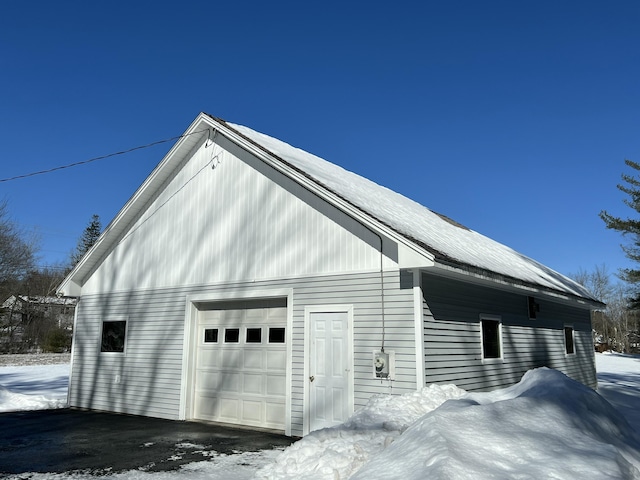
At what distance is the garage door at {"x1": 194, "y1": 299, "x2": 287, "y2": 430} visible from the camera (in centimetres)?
969

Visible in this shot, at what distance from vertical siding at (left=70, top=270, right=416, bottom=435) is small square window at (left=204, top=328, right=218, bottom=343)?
1.81 feet

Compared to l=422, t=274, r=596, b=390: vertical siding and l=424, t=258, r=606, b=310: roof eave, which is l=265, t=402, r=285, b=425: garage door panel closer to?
l=422, t=274, r=596, b=390: vertical siding

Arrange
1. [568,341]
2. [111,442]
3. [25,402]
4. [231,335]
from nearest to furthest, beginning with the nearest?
[111,442] → [231,335] → [25,402] → [568,341]

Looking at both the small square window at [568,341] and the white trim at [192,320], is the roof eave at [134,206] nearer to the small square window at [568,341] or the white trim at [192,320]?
the white trim at [192,320]

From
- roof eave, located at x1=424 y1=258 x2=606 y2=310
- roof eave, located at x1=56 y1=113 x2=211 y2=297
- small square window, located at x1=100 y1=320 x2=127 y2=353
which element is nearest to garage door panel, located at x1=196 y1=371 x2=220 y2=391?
small square window, located at x1=100 y1=320 x2=127 y2=353

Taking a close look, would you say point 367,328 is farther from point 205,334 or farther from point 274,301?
point 205,334

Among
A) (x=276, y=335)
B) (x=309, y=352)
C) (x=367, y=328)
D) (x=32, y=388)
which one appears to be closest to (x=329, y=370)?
(x=309, y=352)

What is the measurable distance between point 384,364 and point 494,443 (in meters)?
4.29

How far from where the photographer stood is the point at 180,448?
7.80m

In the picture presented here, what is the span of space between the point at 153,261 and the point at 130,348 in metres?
2.23

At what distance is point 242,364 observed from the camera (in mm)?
10258

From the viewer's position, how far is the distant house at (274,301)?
27.3 feet

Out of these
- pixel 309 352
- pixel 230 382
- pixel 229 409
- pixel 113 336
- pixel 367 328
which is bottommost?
pixel 229 409

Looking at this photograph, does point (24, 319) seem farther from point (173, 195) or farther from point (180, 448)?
point (180, 448)
